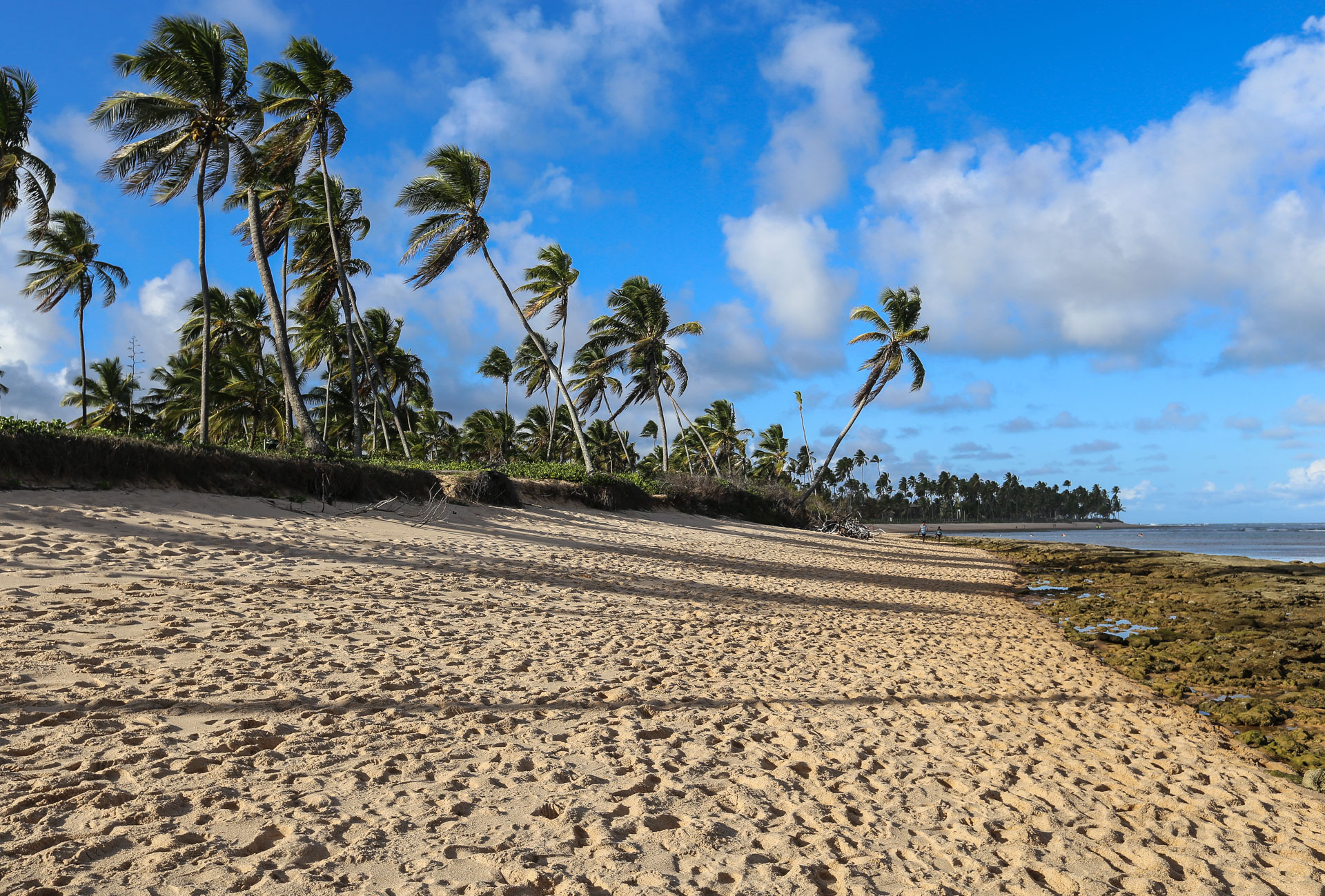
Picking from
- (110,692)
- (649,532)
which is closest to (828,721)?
(110,692)

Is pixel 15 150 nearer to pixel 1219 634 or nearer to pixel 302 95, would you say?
pixel 302 95

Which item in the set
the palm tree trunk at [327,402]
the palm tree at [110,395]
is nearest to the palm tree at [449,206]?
the palm tree trunk at [327,402]

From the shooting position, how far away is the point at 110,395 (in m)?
38.3

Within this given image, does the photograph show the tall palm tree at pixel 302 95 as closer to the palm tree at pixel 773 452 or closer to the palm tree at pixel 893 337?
the palm tree at pixel 893 337

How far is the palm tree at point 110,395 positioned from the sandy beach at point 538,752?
38.2m

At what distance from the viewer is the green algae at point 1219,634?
241 inches

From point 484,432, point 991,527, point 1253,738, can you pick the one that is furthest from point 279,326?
point 991,527

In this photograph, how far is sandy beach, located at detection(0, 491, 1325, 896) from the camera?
2.70 metres

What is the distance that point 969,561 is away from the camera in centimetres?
2306

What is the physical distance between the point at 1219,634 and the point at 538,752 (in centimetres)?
1090

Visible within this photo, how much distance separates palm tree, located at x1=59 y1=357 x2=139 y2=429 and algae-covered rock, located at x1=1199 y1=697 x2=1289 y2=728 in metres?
47.8

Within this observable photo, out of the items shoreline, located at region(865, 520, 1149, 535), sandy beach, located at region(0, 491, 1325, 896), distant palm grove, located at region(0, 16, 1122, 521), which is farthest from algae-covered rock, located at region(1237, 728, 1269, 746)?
shoreline, located at region(865, 520, 1149, 535)

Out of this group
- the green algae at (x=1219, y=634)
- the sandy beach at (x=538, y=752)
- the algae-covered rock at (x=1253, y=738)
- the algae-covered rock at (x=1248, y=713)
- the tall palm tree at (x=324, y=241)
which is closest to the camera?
the sandy beach at (x=538, y=752)

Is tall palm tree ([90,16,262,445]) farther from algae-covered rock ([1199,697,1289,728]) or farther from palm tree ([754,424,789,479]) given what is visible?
palm tree ([754,424,789,479])
